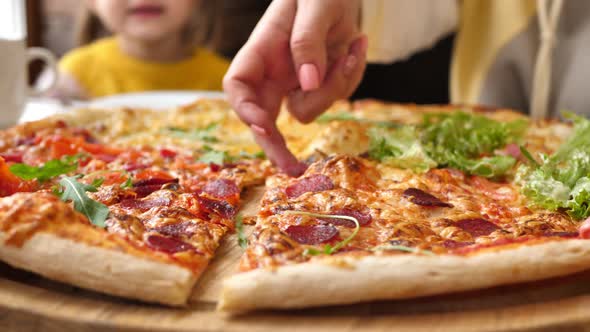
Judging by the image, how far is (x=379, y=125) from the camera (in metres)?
3.62

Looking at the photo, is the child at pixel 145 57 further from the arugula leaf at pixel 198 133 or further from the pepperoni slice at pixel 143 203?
the pepperoni slice at pixel 143 203

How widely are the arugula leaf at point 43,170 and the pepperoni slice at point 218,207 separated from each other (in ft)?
2.04

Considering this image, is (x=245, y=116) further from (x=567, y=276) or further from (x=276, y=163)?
(x=567, y=276)

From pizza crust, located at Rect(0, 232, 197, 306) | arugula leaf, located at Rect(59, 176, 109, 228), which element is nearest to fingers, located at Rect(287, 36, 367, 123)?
arugula leaf, located at Rect(59, 176, 109, 228)

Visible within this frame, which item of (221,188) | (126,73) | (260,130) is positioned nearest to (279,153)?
(260,130)

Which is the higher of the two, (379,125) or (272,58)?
(272,58)

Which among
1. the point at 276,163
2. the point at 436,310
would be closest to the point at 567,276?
the point at 436,310

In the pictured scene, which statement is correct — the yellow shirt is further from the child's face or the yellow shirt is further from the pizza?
the pizza

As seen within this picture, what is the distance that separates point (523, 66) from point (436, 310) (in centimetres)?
409

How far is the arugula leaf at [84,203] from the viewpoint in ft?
6.89

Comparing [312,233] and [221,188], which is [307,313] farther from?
[221,188]

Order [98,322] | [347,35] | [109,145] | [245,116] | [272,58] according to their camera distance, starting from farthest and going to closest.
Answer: [109,145] < [347,35] < [272,58] < [245,116] < [98,322]

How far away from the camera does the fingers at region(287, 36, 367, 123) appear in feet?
10.1

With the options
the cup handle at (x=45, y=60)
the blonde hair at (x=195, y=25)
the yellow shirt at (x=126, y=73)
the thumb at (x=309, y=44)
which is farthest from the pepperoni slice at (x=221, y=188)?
the blonde hair at (x=195, y=25)
